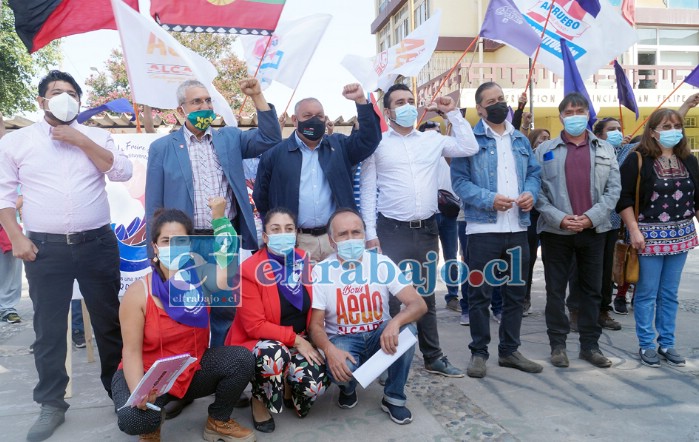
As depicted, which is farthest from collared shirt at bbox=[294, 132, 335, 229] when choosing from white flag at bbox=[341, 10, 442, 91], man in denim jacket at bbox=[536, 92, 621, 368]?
white flag at bbox=[341, 10, 442, 91]

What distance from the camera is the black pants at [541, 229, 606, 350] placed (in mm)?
3834

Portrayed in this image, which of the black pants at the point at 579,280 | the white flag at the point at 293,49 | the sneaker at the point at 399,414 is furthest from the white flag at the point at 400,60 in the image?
the sneaker at the point at 399,414

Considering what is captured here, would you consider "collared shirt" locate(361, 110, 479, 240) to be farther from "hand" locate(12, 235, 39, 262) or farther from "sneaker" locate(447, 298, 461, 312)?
"sneaker" locate(447, 298, 461, 312)

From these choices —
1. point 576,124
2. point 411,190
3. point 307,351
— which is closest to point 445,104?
point 411,190

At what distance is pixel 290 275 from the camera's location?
314cm

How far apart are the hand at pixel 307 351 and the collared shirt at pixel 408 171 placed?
0.93 metres

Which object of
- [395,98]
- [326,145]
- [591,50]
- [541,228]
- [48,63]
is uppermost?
[48,63]

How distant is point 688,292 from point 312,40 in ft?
16.1

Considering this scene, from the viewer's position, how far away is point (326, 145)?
3.62 meters

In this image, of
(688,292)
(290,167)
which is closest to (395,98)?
(290,167)

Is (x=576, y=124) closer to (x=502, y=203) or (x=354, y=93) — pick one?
(x=502, y=203)

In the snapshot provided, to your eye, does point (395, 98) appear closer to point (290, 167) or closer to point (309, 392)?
point (290, 167)

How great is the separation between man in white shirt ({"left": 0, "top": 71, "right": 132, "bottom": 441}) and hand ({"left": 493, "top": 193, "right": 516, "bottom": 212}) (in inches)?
96.8

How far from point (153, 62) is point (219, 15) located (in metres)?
1.03
